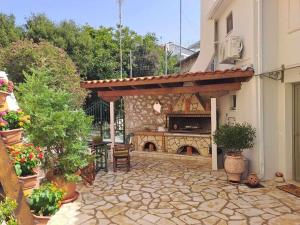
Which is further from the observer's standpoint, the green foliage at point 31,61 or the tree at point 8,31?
the tree at point 8,31

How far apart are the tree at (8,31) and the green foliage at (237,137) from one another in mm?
15952

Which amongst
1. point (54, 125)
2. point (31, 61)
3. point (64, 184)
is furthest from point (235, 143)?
point (31, 61)

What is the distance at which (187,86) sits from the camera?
895cm

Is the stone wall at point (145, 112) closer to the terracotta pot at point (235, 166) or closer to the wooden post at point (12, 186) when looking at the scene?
the terracotta pot at point (235, 166)

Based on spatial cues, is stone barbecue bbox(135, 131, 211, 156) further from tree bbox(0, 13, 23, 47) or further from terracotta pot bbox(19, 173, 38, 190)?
tree bbox(0, 13, 23, 47)

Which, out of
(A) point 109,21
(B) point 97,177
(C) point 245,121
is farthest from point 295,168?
(A) point 109,21

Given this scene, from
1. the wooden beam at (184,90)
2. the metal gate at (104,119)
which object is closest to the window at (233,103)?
the wooden beam at (184,90)

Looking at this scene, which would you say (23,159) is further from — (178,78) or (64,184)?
(178,78)

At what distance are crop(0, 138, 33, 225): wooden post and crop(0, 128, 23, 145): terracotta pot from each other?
2.04ft

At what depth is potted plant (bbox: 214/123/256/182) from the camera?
23.7ft

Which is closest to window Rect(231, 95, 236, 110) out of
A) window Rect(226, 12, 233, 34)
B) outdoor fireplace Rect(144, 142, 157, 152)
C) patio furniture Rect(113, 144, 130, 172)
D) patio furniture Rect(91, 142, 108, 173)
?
window Rect(226, 12, 233, 34)

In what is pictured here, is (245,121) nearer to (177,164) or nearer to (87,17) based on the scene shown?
(177,164)

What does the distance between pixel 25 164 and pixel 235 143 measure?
16.9 ft

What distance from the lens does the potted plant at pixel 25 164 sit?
473 centimetres
